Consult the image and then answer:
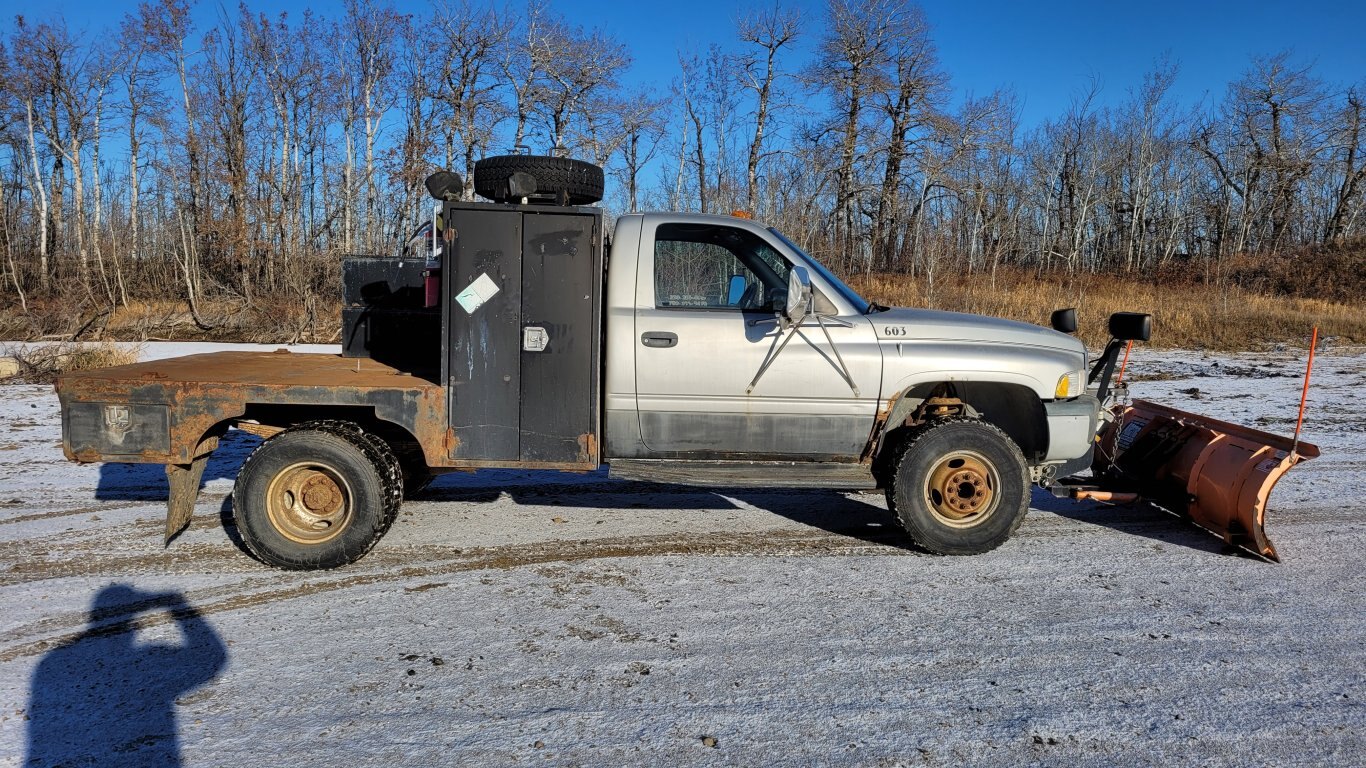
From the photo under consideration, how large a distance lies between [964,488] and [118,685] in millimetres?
4594

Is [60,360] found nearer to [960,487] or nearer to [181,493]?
[181,493]

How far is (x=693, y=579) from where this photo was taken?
15.8 feet

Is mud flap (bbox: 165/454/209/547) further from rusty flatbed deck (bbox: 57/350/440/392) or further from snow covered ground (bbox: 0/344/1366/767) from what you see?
rusty flatbed deck (bbox: 57/350/440/392)

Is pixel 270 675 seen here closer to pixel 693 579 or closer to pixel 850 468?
pixel 693 579

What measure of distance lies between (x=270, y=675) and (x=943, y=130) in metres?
30.4

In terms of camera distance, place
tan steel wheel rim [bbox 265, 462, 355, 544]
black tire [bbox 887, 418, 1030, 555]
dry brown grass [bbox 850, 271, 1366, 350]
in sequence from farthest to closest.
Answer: dry brown grass [bbox 850, 271, 1366, 350], black tire [bbox 887, 418, 1030, 555], tan steel wheel rim [bbox 265, 462, 355, 544]

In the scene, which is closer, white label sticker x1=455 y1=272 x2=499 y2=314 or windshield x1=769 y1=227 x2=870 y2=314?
white label sticker x1=455 y1=272 x2=499 y2=314

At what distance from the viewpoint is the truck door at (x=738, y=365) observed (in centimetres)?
508

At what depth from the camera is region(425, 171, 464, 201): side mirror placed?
5.01 metres

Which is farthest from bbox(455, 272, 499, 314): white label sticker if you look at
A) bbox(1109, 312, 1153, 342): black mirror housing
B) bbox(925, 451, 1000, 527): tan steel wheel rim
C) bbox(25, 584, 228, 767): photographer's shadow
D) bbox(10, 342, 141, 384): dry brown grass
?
bbox(10, 342, 141, 384): dry brown grass

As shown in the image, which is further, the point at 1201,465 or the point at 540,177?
the point at 1201,465

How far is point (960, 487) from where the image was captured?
5.21 m

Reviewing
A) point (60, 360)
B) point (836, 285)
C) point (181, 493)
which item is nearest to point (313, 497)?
point (181, 493)

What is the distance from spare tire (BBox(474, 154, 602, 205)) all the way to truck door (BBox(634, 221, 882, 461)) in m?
0.50
